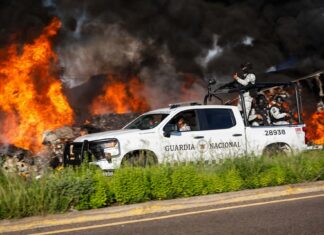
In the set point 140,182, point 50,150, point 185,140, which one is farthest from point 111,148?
point 50,150

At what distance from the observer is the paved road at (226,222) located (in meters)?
5.34

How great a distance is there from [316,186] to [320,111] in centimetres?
1660

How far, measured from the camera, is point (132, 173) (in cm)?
720

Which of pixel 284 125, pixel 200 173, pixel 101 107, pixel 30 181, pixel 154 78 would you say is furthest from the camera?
pixel 154 78

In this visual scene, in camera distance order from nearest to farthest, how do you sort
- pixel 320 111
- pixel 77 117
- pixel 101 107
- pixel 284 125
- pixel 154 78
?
pixel 284 125 < pixel 320 111 < pixel 77 117 < pixel 101 107 < pixel 154 78

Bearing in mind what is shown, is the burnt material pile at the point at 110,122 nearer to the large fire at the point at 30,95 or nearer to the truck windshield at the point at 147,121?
the large fire at the point at 30,95

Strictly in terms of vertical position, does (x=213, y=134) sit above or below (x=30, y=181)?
above

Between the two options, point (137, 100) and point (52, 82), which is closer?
point (52, 82)

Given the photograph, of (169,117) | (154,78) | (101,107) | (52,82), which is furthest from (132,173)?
(154,78)

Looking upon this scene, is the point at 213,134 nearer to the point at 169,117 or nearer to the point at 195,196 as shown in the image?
the point at 169,117

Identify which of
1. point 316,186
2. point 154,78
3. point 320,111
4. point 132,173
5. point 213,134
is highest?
point 154,78

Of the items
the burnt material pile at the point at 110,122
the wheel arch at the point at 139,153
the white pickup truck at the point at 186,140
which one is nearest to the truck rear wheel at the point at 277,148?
the white pickup truck at the point at 186,140

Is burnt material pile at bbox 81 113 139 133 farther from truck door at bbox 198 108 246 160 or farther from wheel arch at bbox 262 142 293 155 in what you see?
wheel arch at bbox 262 142 293 155

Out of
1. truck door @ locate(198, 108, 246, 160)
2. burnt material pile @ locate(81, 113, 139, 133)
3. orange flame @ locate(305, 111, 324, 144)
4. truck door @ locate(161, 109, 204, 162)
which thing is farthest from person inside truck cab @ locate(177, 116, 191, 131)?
orange flame @ locate(305, 111, 324, 144)
